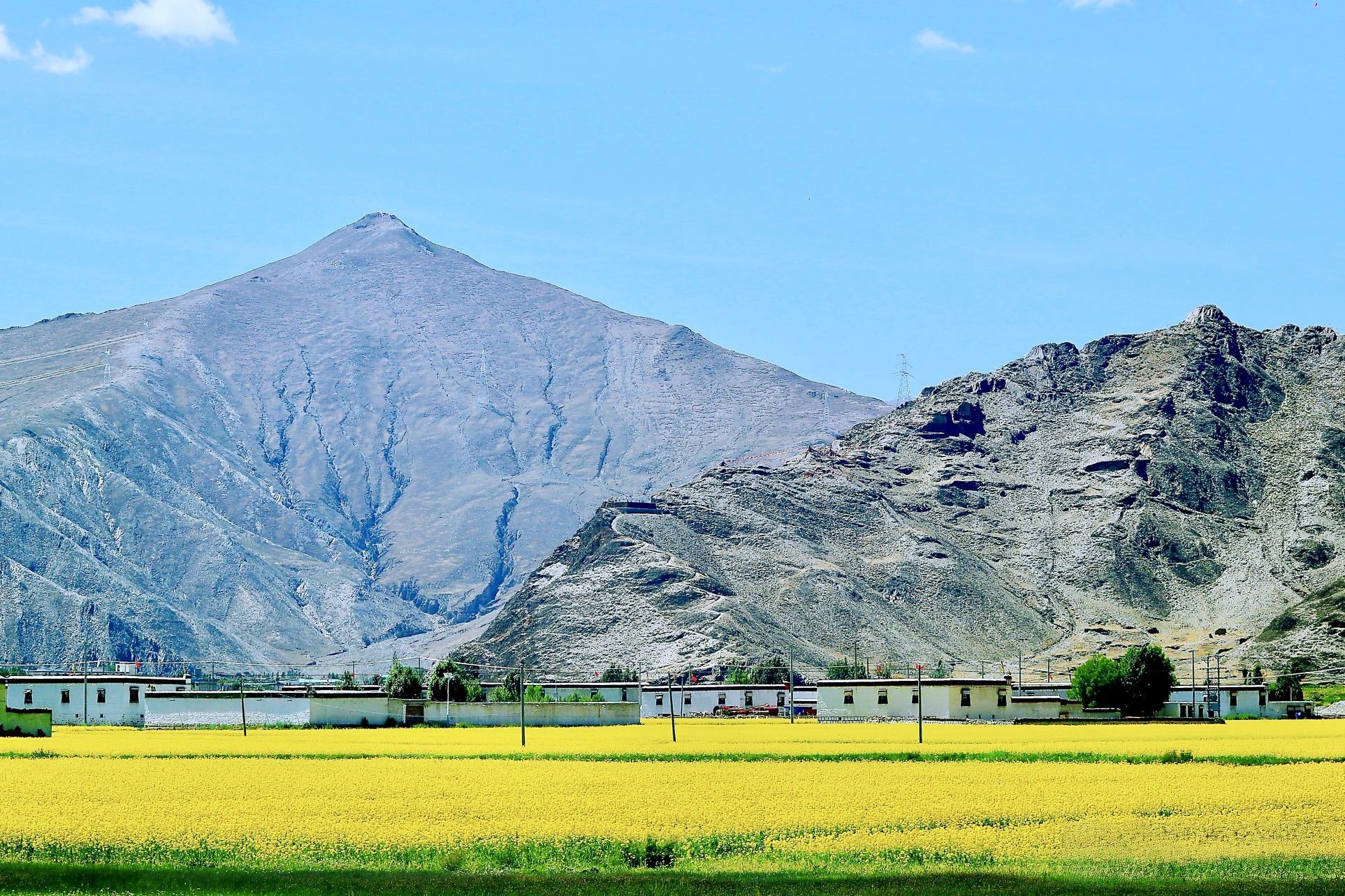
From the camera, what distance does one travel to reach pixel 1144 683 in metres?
139

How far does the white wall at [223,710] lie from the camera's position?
11450cm

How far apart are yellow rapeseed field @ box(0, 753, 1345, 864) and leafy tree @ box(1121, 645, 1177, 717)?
7679 centimetres

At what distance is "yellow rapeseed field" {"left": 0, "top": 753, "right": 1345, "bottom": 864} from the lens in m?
41.1

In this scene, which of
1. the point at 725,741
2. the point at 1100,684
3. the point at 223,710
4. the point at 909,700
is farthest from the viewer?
the point at 1100,684

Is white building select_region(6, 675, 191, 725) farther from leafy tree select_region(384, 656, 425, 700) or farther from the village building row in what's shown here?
leafy tree select_region(384, 656, 425, 700)

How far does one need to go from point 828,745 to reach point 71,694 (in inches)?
2754

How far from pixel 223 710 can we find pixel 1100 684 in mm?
71983

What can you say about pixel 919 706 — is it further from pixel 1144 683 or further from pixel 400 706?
pixel 1144 683

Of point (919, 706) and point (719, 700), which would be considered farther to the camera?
point (719, 700)

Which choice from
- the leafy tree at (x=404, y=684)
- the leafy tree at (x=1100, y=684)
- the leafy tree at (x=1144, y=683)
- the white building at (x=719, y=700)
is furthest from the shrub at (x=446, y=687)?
the leafy tree at (x=1144, y=683)

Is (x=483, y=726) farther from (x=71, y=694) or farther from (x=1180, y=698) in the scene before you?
(x=1180, y=698)

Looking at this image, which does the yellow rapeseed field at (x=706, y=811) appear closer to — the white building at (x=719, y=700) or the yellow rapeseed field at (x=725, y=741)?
the yellow rapeseed field at (x=725, y=741)

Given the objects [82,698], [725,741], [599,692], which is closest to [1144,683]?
[599,692]

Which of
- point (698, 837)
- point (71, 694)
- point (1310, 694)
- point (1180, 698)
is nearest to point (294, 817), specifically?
point (698, 837)
